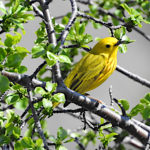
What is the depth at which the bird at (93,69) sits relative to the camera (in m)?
2.83

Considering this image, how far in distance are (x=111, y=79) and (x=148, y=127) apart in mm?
2893

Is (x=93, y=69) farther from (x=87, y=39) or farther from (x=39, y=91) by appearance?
(x=39, y=91)

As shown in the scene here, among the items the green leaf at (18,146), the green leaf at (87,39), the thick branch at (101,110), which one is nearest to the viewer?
the green leaf at (18,146)

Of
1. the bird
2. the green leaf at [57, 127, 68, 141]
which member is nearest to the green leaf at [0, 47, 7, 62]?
the green leaf at [57, 127, 68, 141]

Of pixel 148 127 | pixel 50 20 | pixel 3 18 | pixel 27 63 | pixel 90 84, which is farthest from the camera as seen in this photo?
pixel 27 63

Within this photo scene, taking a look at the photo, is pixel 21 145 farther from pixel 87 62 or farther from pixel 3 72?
pixel 87 62

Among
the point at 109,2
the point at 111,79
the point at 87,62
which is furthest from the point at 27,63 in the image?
the point at 87,62

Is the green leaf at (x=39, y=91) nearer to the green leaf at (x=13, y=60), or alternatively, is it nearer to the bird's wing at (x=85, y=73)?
the green leaf at (x=13, y=60)

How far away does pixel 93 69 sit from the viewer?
9.59 ft

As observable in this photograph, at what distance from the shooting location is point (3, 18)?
2008mm

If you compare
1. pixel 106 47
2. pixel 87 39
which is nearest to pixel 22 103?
pixel 87 39

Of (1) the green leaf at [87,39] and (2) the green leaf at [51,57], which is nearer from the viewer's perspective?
(2) the green leaf at [51,57]

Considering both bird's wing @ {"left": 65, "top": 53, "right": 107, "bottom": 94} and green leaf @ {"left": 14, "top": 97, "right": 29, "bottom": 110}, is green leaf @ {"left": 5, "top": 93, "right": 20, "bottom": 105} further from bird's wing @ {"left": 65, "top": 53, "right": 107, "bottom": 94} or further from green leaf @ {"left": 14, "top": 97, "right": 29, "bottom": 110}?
bird's wing @ {"left": 65, "top": 53, "right": 107, "bottom": 94}

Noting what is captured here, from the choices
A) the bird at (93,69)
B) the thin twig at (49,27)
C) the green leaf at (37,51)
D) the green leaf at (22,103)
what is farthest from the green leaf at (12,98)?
the bird at (93,69)
